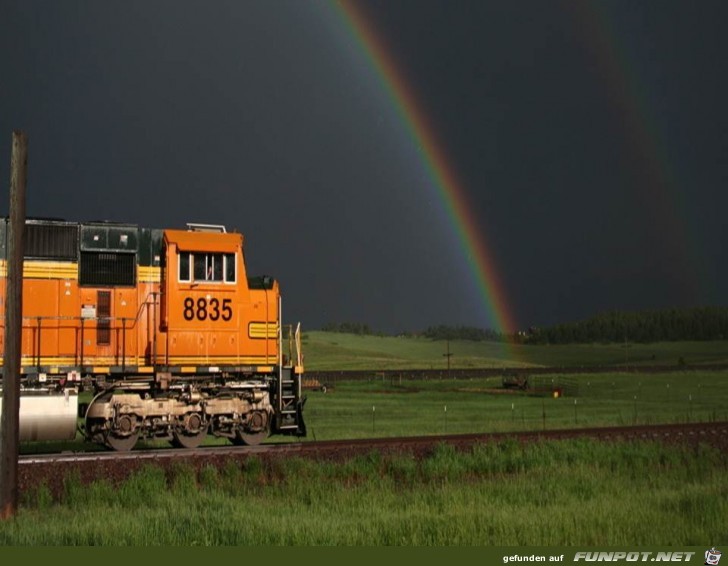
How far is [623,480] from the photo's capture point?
1861 centimetres

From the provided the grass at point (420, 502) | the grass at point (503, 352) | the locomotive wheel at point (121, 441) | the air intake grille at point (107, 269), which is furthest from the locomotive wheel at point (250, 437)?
the grass at point (503, 352)

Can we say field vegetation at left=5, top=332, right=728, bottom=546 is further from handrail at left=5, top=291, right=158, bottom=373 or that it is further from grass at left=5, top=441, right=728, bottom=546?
handrail at left=5, top=291, right=158, bottom=373

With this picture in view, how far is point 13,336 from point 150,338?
22.6 ft

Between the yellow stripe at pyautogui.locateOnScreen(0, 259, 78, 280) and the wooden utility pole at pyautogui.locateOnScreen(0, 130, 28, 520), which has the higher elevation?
the yellow stripe at pyautogui.locateOnScreen(0, 259, 78, 280)

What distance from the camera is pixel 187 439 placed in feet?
70.0

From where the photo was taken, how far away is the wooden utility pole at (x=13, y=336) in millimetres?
14453

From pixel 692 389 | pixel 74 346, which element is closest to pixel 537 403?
pixel 692 389

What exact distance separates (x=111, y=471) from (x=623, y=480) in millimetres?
10245

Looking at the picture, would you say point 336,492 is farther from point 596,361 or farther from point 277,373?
point 596,361

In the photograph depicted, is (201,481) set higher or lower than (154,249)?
lower

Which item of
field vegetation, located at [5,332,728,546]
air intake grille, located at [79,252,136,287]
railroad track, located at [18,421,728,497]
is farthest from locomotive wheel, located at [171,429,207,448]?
air intake grille, located at [79,252,136,287]

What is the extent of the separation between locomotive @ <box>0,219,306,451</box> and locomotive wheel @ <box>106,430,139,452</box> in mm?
→ 24

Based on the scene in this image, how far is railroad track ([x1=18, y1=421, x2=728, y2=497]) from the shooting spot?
17.6m

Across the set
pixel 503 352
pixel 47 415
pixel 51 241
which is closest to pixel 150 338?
pixel 47 415
